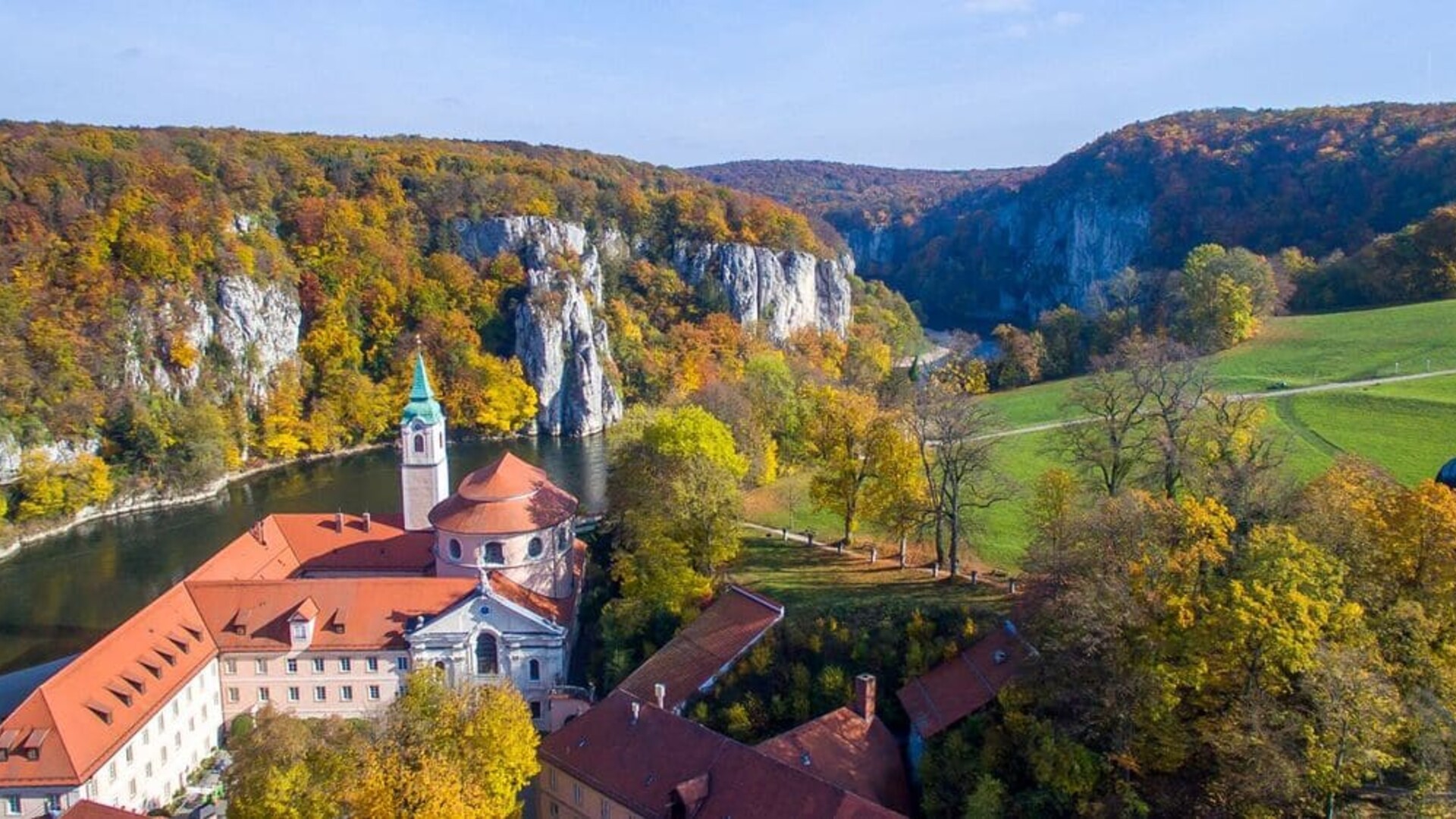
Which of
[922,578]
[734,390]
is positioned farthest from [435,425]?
[922,578]

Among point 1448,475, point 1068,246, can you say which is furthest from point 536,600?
point 1068,246

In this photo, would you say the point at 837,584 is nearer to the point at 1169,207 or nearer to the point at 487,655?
the point at 487,655

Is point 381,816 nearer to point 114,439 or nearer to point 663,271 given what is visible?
point 114,439

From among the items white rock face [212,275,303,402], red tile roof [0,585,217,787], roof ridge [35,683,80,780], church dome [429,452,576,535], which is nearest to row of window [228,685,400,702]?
red tile roof [0,585,217,787]

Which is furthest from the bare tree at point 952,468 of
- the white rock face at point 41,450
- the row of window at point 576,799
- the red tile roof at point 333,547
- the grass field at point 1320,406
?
the white rock face at point 41,450

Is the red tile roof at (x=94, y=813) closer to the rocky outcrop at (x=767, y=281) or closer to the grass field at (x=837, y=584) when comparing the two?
the grass field at (x=837, y=584)

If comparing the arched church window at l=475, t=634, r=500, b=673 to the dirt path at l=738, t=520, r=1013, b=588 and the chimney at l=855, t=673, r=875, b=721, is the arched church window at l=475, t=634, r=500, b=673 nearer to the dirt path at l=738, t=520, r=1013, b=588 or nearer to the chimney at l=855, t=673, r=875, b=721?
the dirt path at l=738, t=520, r=1013, b=588
